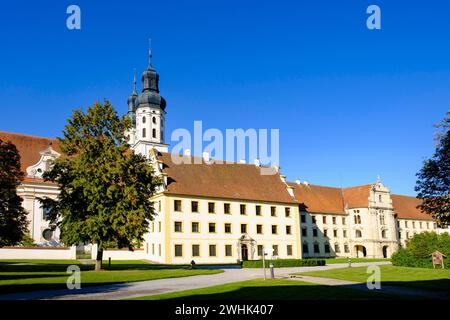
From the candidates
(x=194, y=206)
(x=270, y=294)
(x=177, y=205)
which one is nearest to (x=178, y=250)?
(x=177, y=205)

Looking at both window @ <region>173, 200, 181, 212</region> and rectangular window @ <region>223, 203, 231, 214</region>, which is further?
rectangular window @ <region>223, 203, 231, 214</region>

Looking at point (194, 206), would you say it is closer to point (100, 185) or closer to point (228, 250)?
point (228, 250)

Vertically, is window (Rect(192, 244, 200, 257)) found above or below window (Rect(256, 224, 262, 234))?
Answer: below

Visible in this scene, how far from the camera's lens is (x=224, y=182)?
205 feet

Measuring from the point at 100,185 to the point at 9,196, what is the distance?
6.72 metres

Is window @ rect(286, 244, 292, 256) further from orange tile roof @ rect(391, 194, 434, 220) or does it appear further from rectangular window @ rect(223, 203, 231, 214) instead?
orange tile roof @ rect(391, 194, 434, 220)

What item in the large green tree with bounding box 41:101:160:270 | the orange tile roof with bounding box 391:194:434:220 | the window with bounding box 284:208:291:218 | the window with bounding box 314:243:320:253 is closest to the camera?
the large green tree with bounding box 41:101:160:270

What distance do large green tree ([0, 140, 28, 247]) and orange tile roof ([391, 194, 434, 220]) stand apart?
255ft

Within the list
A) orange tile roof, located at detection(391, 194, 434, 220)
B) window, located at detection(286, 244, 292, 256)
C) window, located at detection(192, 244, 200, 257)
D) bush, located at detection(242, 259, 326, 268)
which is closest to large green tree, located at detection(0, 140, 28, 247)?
bush, located at detection(242, 259, 326, 268)

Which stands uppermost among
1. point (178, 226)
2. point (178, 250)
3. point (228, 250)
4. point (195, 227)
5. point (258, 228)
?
point (178, 226)

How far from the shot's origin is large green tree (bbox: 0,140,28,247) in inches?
1246

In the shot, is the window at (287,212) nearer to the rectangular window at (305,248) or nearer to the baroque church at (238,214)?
the baroque church at (238,214)
